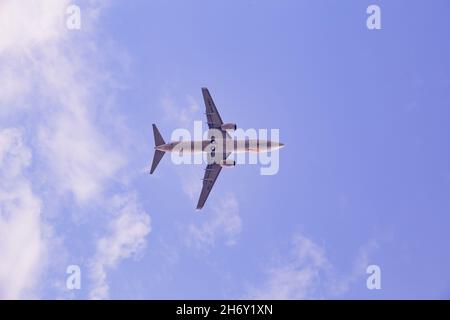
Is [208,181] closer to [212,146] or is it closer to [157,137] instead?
[212,146]

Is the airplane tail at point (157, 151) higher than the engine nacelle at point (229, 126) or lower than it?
lower

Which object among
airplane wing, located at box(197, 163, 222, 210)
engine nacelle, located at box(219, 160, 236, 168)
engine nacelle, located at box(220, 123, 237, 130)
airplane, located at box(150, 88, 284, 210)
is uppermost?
engine nacelle, located at box(220, 123, 237, 130)

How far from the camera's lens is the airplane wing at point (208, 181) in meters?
115

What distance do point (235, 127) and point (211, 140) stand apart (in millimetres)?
5851

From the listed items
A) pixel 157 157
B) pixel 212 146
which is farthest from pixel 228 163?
pixel 157 157

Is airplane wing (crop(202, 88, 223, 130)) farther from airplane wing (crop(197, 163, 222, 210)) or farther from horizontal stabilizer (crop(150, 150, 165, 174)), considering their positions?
horizontal stabilizer (crop(150, 150, 165, 174))

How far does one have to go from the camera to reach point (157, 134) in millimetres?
111062

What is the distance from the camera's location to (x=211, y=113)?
111688mm

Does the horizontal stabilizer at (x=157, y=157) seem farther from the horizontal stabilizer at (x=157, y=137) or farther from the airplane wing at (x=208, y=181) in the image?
the airplane wing at (x=208, y=181)

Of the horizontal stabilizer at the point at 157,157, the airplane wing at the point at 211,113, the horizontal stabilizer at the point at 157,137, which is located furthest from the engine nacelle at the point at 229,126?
the horizontal stabilizer at the point at 157,157

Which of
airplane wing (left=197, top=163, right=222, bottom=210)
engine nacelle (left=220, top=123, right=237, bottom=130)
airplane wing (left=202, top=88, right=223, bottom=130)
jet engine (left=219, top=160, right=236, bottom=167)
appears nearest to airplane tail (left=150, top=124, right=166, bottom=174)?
airplane wing (left=202, top=88, right=223, bottom=130)

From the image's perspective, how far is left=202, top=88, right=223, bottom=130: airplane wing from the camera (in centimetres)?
11162

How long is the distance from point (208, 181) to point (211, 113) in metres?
15.3
